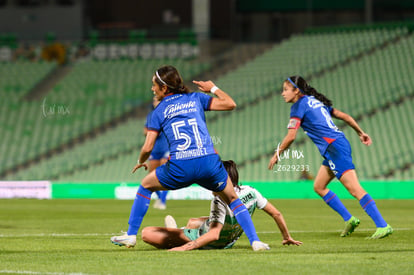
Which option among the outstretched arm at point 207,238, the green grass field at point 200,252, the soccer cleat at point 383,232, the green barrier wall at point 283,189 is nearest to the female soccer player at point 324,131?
the soccer cleat at point 383,232

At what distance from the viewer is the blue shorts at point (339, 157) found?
10.9 meters

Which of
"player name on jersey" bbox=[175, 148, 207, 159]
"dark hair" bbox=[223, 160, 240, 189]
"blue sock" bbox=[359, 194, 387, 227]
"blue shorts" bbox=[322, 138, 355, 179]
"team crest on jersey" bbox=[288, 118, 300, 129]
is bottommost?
"blue sock" bbox=[359, 194, 387, 227]

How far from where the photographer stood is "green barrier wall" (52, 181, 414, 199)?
2352 cm

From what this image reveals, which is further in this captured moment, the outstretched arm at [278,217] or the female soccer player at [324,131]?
the female soccer player at [324,131]

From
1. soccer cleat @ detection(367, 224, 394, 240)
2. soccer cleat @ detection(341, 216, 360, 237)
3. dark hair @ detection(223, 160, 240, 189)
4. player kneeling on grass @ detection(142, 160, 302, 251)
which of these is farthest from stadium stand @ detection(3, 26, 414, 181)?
dark hair @ detection(223, 160, 240, 189)

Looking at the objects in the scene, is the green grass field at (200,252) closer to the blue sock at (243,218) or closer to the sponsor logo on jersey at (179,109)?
the blue sock at (243,218)

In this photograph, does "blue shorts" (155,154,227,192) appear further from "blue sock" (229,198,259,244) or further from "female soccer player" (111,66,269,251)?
"blue sock" (229,198,259,244)

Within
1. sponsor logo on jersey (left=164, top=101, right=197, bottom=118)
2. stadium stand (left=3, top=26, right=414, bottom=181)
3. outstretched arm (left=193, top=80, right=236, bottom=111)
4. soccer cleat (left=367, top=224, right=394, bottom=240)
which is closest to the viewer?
outstretched arm (left=193, top=80, right=236, bottom=111)

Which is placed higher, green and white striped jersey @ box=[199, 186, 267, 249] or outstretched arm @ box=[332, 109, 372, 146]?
outstretched arm @ box=[332, 109, 372, 146]

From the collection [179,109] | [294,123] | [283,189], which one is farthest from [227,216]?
[283,189]

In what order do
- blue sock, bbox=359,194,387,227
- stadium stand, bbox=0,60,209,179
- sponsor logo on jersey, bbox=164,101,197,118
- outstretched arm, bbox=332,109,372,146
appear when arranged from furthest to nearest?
stadium stand, bbox=0,60,209,179, outstretched arm, bbox=332,109,372,146, blue sock, bbox=359,194,387,227, sponsor logo on jersey, bbox=164,101,197,118

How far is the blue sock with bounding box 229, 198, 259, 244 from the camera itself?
837 cm

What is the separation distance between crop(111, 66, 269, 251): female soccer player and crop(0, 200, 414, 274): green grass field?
56 centimetres

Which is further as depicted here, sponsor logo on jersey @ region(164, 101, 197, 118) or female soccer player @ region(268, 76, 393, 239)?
female soccer player @ region(268, 76, 393, 239)
